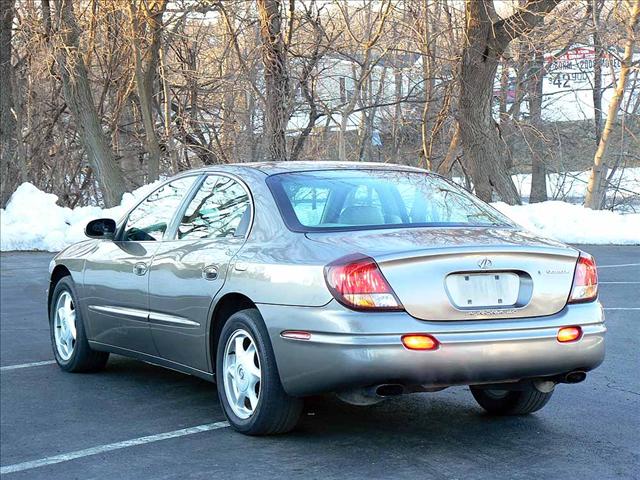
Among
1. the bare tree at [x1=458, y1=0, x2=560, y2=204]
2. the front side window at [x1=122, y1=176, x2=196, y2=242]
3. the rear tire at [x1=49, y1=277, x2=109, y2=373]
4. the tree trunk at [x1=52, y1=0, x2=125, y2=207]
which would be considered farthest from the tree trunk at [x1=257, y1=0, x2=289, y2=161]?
the front side window at [x1=122, y1=176, x2=196, y2=242]

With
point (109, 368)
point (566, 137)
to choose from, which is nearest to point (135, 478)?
point (109, 368)

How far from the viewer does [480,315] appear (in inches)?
203

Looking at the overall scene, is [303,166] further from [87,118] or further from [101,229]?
[87,118]

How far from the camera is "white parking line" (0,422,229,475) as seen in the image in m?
5.55

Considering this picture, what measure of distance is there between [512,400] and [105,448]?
2.25 m

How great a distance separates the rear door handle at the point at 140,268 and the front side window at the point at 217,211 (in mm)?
340

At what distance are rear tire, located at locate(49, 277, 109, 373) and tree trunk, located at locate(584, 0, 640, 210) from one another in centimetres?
1854

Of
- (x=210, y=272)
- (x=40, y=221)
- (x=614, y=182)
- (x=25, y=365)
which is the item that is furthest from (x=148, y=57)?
(x=210, y=272)

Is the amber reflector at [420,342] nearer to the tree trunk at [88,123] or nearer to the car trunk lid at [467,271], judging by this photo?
the car trunk lid at [467,271]

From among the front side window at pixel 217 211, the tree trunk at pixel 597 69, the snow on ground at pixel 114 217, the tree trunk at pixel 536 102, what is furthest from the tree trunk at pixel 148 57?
the front side window at pixel 217 211

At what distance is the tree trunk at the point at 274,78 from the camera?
21.0m

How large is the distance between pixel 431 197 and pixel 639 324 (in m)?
3.92

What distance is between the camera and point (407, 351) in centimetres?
502

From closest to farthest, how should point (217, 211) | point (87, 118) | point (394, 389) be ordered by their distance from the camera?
point (394, 389) < point (217, 211) < point (87, 118)
